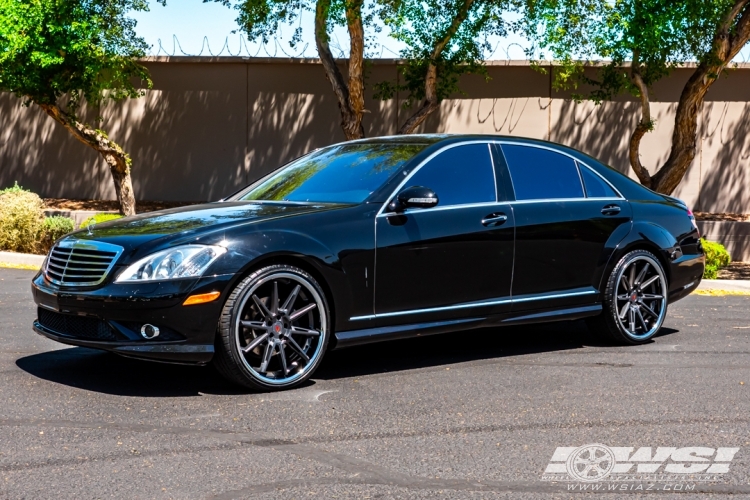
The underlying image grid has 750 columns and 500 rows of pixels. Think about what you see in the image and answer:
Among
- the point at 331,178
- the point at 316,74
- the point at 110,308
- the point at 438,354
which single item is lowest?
the point at 438,354

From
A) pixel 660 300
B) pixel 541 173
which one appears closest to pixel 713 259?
pixel 660 300

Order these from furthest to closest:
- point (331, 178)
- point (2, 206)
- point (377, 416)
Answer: point (2, 206)
point (331, 178)
point (377, 416)

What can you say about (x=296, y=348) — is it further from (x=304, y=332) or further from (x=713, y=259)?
(x=713, y=259)

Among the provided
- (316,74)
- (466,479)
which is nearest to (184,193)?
(316,74)

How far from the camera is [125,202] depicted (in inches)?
730

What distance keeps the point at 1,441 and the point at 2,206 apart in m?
10.7

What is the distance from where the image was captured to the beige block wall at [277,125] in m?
19.6

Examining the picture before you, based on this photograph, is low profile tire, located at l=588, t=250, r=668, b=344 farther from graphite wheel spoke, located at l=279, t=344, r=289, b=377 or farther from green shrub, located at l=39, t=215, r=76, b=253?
green shrub, located at l=39, t=215, r=76, b=253

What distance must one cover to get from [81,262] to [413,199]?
2.14m

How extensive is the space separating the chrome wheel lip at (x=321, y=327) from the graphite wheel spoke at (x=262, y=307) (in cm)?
5

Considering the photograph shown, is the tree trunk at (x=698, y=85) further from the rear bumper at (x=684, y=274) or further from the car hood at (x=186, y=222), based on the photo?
the car hood at (x=186, y=222)

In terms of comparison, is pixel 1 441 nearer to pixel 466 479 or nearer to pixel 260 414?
pixel 260 414

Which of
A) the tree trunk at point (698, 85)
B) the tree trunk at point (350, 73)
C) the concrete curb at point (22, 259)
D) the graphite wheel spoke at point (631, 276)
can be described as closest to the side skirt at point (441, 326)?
the graphite wheel spoke at point (631, 276)

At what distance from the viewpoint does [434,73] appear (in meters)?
17.3
